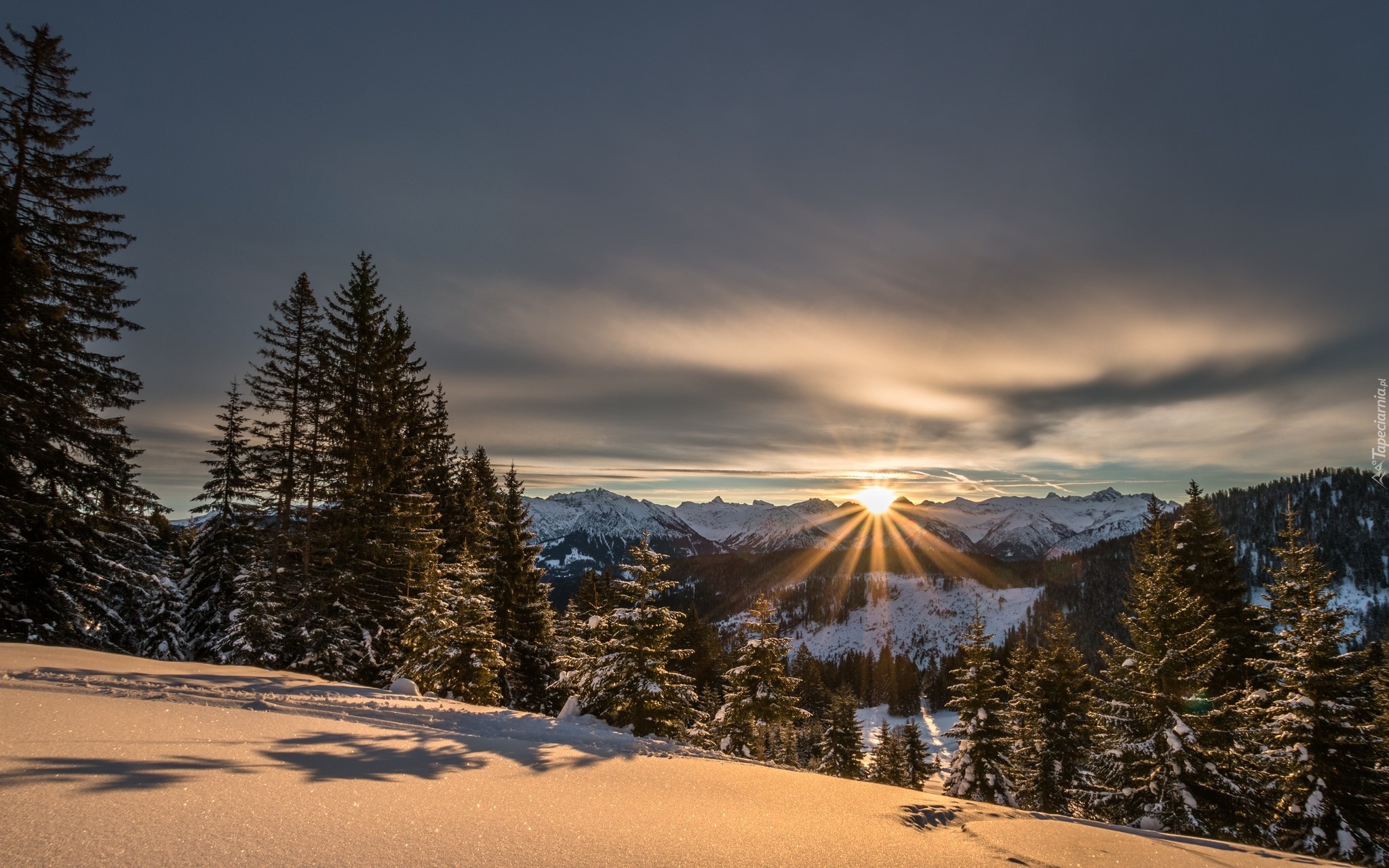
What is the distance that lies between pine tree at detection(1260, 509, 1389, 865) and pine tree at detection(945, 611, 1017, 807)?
9963mm

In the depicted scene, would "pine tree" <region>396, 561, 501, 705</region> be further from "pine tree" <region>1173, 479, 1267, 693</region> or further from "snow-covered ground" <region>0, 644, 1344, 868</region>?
"pine tree" <region>1173, 479, 1267, 693</region>

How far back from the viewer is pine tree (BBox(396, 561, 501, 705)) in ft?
68.6

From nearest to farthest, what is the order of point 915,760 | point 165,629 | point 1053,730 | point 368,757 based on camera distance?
point 368,757
point 165,629
point 1053,730
point 915,760

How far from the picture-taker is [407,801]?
15.5 ft

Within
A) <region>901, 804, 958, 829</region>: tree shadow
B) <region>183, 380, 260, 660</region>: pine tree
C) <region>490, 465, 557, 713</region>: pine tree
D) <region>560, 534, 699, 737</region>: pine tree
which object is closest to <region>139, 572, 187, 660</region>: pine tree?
<region>183, 380, 260, 660</region>: pine tree

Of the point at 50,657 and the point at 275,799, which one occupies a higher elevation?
the point at 275,799

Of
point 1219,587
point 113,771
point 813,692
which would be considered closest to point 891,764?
point 1219,587

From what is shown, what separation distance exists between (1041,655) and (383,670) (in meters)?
33.0

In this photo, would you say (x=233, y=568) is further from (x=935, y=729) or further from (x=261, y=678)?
(x=935, y=729)

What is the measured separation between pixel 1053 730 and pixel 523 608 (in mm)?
29236

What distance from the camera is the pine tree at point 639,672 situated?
17828 millimetres

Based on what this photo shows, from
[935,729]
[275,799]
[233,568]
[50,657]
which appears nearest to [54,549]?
[50,657]

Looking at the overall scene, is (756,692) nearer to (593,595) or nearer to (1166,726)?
(593,595)

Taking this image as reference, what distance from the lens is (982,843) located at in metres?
5.78
